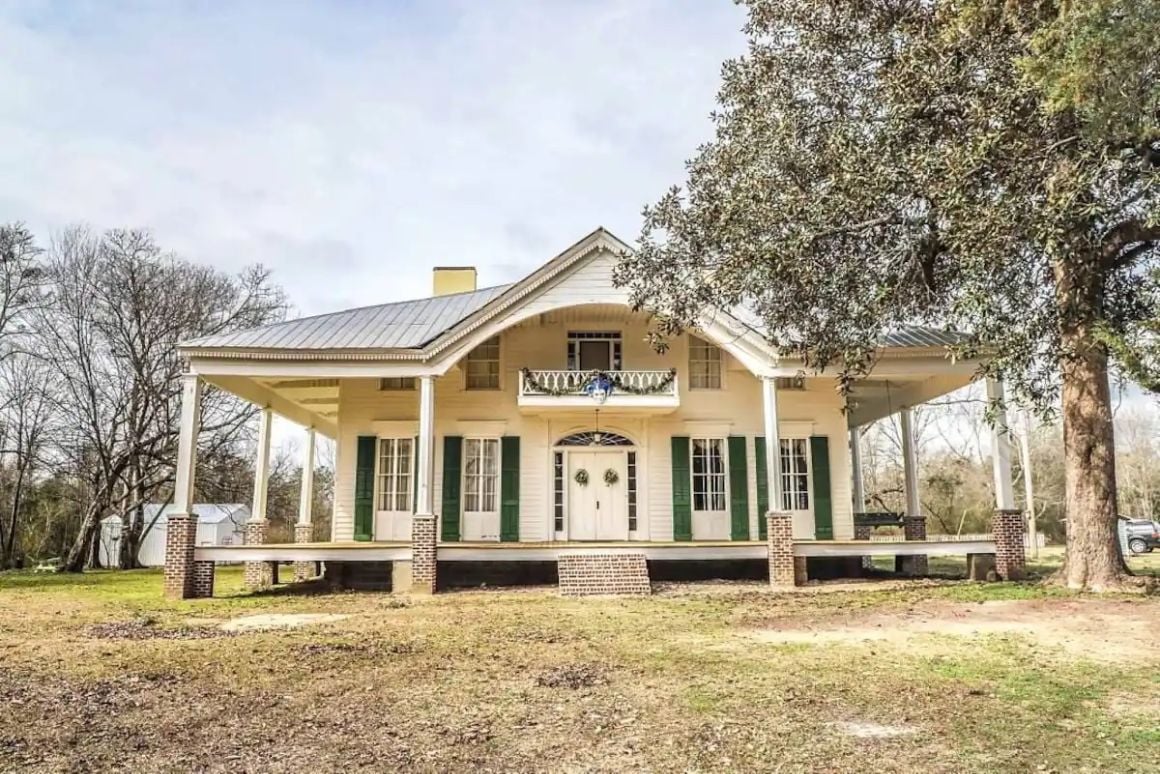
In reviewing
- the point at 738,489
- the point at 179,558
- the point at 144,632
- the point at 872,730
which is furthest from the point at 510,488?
the point at 872,730

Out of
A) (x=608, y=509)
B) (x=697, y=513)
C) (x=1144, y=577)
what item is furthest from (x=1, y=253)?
(x=1144, y=577)

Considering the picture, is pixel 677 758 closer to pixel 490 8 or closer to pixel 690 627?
pixel 690 627

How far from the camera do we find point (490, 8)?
10602 millimetres

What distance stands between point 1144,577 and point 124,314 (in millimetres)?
27298

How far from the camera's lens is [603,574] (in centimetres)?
1410

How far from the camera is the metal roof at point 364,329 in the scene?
49.6ft

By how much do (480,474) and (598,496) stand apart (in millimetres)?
2539

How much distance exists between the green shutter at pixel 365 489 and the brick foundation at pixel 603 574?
4.90 meters

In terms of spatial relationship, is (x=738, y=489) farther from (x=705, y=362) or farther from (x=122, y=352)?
(x=122, y=352)

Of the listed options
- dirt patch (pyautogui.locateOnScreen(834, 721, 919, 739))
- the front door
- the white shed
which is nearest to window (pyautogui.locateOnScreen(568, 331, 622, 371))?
the front door

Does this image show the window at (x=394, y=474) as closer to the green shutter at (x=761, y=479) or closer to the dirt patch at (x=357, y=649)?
the green shutter at (x=761, y=479)

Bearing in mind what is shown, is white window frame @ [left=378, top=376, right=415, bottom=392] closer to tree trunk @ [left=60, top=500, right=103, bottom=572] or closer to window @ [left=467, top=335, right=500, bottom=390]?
window @ [left=467, top=335, right=500, bottom=390]

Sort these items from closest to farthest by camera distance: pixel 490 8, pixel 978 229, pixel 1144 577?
1. pixel 978 229
2. pixel 490 8
3. pixel 1144 577

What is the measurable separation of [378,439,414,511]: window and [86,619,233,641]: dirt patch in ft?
22.8
